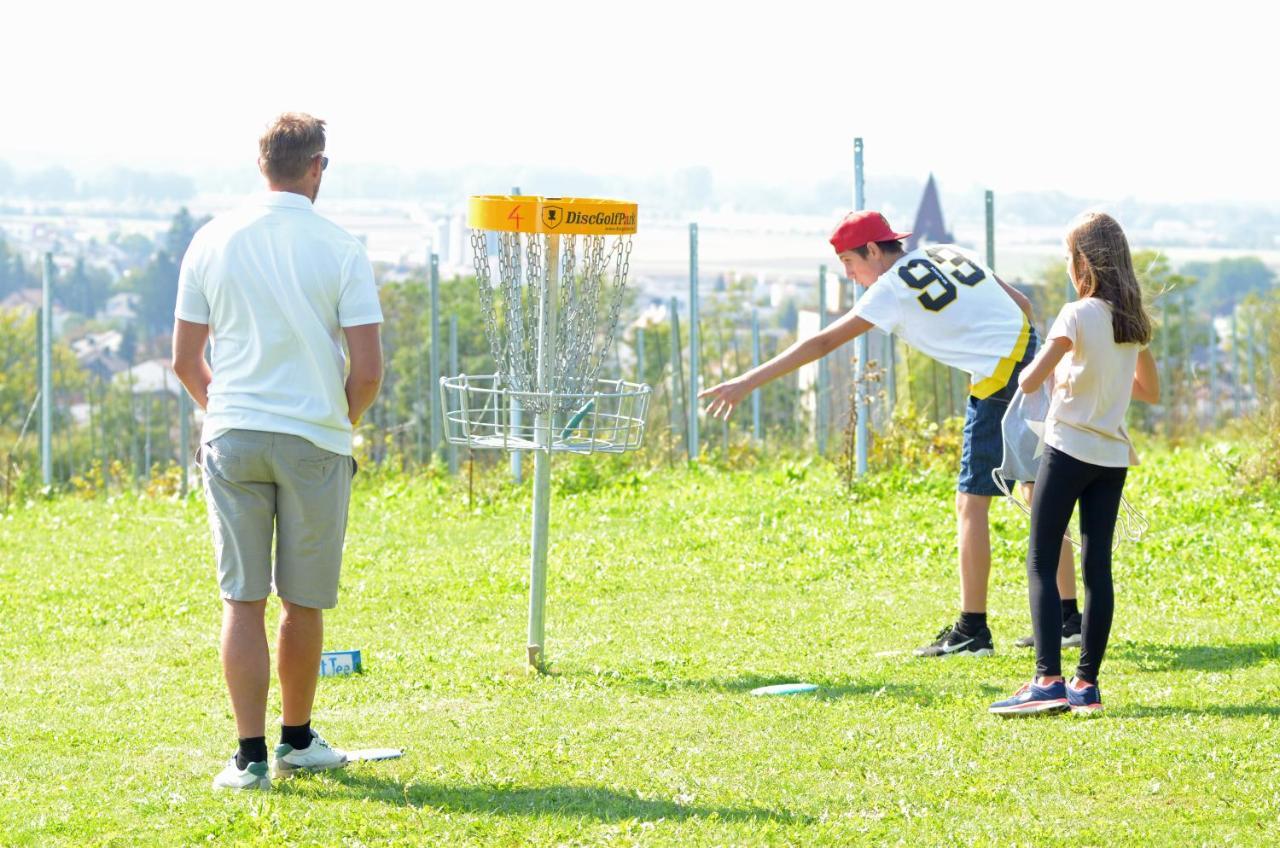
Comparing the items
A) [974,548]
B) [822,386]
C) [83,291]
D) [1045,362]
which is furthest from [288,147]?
[83,291]

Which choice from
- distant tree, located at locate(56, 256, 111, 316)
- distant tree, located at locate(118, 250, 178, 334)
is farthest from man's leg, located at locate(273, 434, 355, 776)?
distant tree, located at locate(56, 256, 111, 316)

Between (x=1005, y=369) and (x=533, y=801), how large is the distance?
2.63 meters

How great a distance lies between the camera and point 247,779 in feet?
13.4

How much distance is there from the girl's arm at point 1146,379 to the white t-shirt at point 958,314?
697mm

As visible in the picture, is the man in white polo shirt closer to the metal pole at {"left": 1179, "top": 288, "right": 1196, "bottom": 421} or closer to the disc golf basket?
the disc golf basket

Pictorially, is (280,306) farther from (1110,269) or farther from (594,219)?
(1110,269)

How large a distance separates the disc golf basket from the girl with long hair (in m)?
1.35

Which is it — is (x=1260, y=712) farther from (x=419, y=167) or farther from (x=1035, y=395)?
(x=419, y=167)

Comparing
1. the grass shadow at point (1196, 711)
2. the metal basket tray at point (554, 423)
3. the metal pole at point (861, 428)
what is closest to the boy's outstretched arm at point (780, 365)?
the metal basket tray at point (554, 423)

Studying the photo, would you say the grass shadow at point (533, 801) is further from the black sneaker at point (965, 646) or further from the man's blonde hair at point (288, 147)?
the black sneaker at point (965, 646)

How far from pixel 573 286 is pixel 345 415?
6.07 ft

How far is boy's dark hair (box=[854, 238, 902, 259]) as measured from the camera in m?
5.70

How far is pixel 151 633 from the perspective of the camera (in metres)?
7.10

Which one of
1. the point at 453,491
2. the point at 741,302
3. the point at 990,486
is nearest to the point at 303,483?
the point at 990,486
